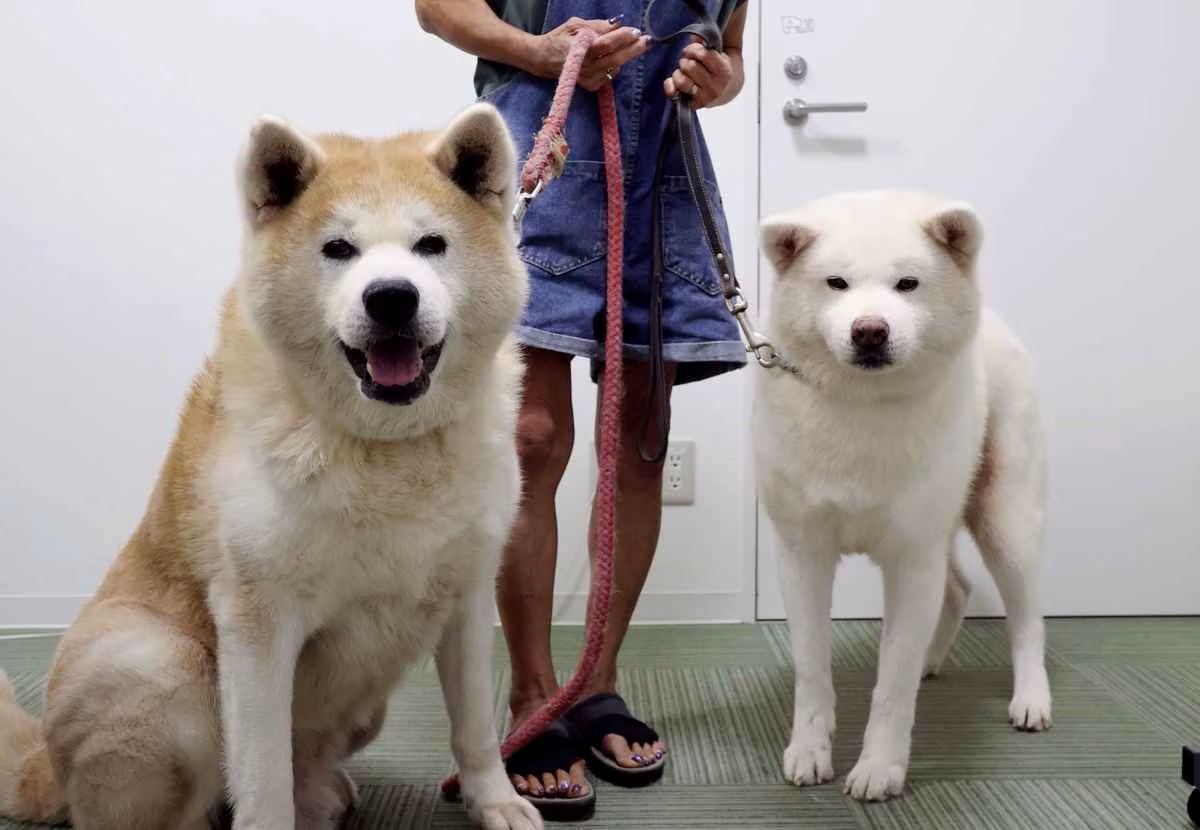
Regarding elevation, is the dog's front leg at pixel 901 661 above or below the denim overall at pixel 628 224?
below

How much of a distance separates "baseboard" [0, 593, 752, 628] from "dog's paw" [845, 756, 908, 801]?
44.9 inches

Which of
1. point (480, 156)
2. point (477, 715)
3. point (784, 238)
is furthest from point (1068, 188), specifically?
point (477, 715)

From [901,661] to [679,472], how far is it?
1.16 metres

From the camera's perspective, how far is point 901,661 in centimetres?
169

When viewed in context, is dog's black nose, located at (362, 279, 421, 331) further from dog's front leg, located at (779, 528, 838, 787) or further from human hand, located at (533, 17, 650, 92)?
dog's front leg, located at (779, 528, 838, 787)

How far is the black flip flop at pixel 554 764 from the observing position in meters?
1.61

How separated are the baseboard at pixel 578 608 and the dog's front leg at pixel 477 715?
50.9 inches

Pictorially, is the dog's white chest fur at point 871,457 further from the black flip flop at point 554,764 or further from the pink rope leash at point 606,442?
the black flip flop at point 554,764

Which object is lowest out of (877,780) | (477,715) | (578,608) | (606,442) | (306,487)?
(578,608)

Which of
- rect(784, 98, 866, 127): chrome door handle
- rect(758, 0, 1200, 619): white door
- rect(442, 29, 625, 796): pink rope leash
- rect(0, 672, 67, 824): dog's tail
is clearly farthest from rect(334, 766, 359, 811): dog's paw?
rect(784, 98, 866, 127): chrome door handle

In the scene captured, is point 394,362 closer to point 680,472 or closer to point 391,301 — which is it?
point 391,301

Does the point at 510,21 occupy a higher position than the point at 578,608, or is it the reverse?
the point at 510,21

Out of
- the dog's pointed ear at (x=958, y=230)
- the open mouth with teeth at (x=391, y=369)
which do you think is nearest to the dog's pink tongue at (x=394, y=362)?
the open mouth with teeth at (x=391, y=369)

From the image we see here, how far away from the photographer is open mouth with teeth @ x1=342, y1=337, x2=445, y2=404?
1.18m
